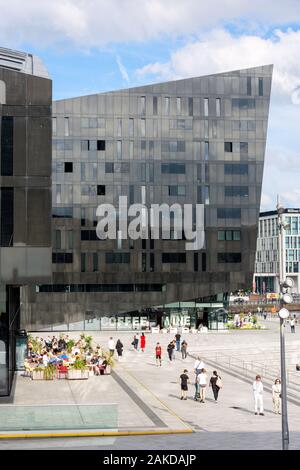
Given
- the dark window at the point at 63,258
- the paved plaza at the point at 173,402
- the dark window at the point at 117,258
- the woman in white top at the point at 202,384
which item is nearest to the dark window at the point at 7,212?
the paved plaza at the point at 173,402

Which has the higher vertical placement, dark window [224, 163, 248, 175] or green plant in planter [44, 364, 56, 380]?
dark window [224, 163, 248, 175]

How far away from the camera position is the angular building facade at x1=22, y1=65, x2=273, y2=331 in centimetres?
8400

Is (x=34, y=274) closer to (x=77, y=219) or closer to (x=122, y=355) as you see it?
(x=122, y=355)

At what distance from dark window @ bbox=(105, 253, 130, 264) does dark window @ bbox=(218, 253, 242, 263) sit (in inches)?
394

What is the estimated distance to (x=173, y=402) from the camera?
1357 inches

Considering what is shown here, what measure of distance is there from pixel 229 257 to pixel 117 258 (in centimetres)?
1207

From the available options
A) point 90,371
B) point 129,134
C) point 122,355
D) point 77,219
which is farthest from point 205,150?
point 90,371

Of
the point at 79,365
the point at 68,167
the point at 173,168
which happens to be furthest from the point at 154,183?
the point at 79,365

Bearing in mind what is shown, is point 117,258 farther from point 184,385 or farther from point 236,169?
point 184,385

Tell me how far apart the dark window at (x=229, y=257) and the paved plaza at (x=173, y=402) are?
2597 centimetres

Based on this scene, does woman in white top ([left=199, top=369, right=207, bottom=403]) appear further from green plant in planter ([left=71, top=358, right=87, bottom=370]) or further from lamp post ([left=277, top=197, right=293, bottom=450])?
green plant in planter ([left=71, top=358, right=87, bottom=370])

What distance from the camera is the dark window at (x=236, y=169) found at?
278 feet

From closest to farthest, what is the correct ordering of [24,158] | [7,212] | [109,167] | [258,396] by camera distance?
1. [258,396]
2. [7,212]
3. [24,158]
4. [109,167]

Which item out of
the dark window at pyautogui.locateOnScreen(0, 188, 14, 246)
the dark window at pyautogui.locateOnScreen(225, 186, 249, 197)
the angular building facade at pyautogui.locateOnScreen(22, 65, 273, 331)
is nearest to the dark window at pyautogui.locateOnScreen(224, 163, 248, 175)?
the angular building facade at pyautogui.locateOnScreen(22, 65, 273, 331)
